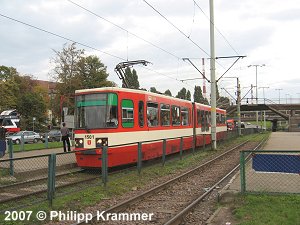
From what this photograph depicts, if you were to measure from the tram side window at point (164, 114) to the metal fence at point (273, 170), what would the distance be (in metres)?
8.11

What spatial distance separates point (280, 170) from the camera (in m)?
9.38

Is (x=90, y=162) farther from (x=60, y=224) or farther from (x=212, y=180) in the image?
(x=60, y=224)

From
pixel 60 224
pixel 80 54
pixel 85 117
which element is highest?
pixel 80 54

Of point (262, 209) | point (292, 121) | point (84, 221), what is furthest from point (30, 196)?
point (292, 121)

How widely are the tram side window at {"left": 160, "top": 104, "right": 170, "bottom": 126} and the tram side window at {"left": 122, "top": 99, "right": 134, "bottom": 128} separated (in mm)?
3273

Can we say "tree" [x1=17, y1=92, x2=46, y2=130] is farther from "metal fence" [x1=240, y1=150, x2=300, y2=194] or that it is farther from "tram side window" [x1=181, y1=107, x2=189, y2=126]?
"metal fence" [x1=240, y1=150, x2=300, y2=194]

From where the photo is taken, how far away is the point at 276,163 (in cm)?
944

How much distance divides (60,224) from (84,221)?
22.0 inches

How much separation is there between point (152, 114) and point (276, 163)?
844cm

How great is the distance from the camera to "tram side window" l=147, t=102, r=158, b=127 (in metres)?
16.9

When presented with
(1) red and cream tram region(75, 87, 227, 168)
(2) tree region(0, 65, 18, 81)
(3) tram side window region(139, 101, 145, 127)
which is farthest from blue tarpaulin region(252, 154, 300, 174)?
(2) tree region(0, 65, 18, 81)

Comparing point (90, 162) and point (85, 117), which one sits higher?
point (85, 117)

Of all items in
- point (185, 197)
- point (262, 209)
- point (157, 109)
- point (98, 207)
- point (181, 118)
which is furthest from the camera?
point (181, 118)

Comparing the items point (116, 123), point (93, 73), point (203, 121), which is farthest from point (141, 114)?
point (93, 73)
